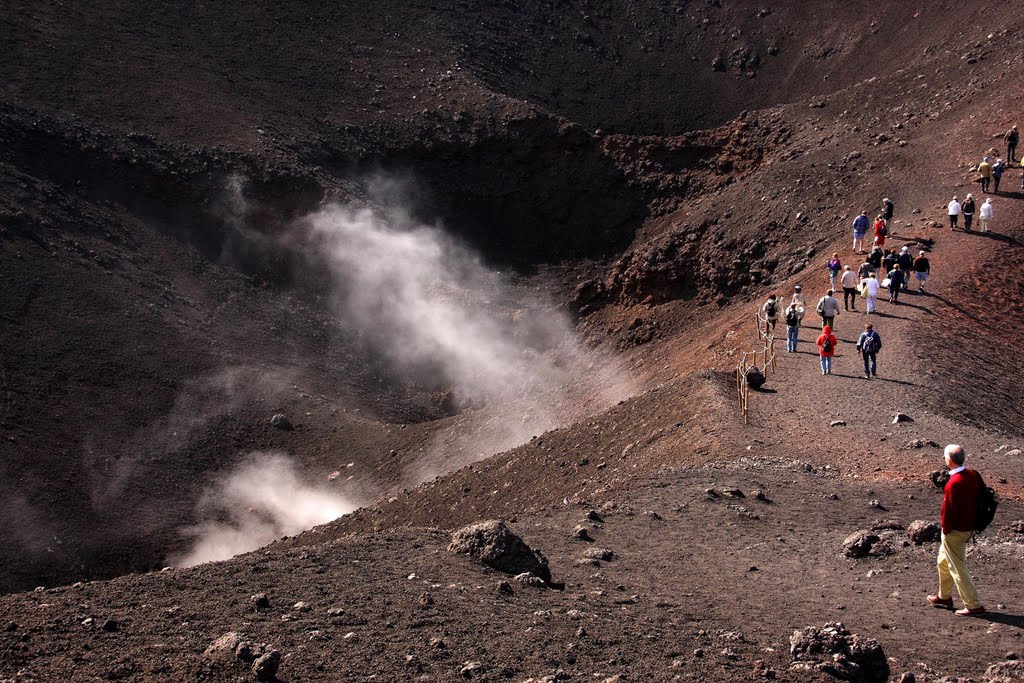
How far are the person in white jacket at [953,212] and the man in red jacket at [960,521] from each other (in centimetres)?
2238

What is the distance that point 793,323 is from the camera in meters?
24.8

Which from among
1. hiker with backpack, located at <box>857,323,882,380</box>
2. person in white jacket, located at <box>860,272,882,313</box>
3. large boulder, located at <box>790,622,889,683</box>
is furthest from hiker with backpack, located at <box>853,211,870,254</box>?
large boulder, located at <box>790,622,889,683</box>

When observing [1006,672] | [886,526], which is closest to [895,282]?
[886,526]

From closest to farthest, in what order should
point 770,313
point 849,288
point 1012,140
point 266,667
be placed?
1. point 266,667
2. point 849,288
3. point 770,313
4. point 1012,140

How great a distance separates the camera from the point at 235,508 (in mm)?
29188

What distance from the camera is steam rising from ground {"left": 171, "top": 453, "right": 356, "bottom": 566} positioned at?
27531 mm

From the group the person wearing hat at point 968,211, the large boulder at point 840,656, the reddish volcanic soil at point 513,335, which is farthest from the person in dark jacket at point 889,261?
the large boulder at point 840,656

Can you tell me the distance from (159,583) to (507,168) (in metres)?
37.0

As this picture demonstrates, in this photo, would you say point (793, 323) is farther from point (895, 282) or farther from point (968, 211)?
point (968, 211)

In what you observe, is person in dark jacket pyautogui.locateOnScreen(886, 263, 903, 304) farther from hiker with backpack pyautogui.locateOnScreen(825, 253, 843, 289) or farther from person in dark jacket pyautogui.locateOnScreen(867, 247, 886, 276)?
hiker with backpack pyautogui.locateOnScreen(825, 253, 843, 289)

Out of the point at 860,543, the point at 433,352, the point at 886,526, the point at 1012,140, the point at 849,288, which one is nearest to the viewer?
the point at 860,543

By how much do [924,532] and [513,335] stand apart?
26.9 m

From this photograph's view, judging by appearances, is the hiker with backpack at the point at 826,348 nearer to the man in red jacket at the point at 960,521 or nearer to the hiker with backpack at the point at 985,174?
the man in red jacket at the point at 960,521

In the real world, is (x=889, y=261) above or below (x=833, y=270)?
below
